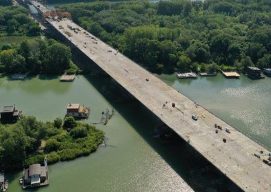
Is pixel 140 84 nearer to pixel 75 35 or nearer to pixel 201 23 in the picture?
pixel 75 35

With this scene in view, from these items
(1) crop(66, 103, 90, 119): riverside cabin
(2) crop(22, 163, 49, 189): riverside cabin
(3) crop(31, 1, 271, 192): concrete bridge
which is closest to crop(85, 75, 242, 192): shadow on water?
(3) crop(31, 1, 271, 192): concrete bridge

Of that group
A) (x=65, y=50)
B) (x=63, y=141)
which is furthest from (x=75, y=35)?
(x=63, y=141)

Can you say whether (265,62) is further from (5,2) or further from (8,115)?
(5,2)

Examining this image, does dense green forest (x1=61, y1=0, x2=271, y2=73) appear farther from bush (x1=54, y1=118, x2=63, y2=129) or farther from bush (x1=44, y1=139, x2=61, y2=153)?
bush (x1=44, y1=139, x2=61, y2=153)

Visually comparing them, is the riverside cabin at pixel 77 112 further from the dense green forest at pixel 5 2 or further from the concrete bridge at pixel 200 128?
the dense green forest at pixel 5 2

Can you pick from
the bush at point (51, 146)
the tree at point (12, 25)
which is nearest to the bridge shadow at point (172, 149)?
the bush at point (51, 146)

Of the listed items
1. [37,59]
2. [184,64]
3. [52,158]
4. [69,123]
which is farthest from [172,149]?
[37,59]

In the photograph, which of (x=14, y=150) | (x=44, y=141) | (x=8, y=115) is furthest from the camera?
(x=8, y=115)
